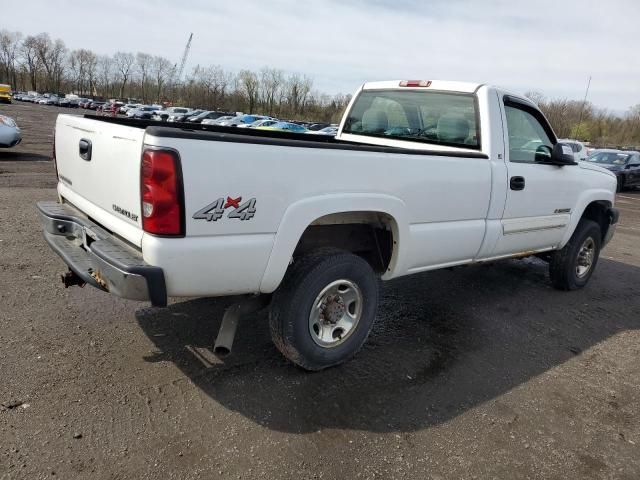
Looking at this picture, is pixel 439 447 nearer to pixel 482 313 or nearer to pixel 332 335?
pixel 332 335

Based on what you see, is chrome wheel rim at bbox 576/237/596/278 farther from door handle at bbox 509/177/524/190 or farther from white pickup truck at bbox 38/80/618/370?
door handle at bbox 509/177/524/190

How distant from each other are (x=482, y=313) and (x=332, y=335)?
6.95ft

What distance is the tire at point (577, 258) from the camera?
18.4ft

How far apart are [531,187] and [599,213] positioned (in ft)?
6.71

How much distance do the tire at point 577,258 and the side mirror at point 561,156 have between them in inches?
46.7

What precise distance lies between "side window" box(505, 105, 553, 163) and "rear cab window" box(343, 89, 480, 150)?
399mm

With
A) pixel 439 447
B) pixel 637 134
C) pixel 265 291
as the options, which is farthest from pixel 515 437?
pixel 637 134

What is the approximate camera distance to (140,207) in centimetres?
264

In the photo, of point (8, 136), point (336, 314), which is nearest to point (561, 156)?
point (336, 314)

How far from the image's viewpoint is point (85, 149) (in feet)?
10.7

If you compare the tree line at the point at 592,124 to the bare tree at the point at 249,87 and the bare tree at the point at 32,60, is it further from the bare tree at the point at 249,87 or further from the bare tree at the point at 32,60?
the bare tree at the point at 32,60

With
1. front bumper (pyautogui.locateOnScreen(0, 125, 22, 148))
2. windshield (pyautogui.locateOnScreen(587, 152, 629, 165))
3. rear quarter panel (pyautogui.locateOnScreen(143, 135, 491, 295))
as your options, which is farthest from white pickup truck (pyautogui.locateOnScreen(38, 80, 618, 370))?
windshield (pyautogui.locateOnScreen(587, 152, 629, 165))

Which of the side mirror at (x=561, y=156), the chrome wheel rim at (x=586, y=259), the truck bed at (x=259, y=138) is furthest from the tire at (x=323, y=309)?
the chrome wheel rim at (x=586, y=259)

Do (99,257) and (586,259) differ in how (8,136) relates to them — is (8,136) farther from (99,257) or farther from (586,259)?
(586,259)
